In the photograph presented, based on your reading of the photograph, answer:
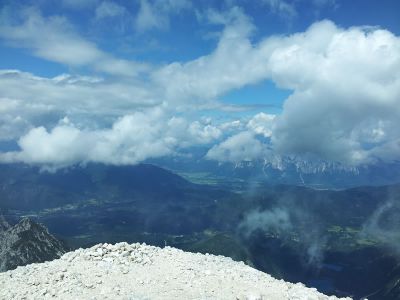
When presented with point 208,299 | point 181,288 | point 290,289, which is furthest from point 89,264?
point 290,289

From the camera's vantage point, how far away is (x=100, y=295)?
94.3 ft

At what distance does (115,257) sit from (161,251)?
516 centimetres

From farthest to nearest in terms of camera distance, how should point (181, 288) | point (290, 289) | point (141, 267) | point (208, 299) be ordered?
point (141, 267) → point (290, 289) → point (181, 288) → point (208, 299)

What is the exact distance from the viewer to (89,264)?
34.8 m

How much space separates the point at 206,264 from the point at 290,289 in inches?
332

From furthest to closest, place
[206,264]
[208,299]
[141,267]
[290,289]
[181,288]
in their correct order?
[206,264]
[141,267]
[290,289]
[181,288]
[208,299]

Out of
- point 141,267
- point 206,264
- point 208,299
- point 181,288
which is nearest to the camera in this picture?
point 208,299

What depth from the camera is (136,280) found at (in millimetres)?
31531

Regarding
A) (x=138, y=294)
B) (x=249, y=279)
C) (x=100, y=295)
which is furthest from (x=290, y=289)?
(x=100, y=295)

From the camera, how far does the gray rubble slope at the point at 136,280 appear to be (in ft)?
95.8

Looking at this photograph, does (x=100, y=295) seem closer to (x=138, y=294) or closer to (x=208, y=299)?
(x=138, y=294)

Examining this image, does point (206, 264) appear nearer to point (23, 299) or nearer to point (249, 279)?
point (249, 279)

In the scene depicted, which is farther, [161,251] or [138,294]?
[161,251]

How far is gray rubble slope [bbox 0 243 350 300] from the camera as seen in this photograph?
2919cm
